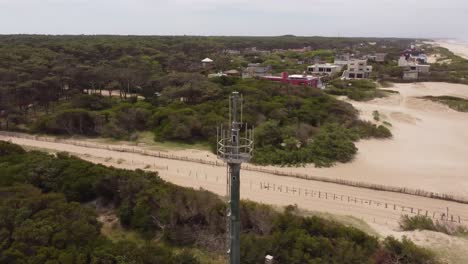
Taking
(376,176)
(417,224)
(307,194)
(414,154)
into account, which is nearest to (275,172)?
(307,194)

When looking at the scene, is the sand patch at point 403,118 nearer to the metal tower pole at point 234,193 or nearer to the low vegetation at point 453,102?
the low vegetation at point 453,102

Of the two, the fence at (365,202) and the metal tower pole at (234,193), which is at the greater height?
the metal tower pole at (234,193)

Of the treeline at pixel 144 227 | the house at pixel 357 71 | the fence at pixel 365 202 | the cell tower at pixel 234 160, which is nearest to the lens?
the cell tower at pixel 234 160

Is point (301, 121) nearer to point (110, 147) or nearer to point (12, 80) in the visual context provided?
point (110, 147)

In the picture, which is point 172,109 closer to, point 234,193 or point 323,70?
point 234,193

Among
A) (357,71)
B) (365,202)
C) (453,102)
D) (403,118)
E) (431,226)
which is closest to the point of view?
(431,226)

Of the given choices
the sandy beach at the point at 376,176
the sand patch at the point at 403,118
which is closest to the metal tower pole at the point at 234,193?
the sandy beach at the point at 376,176

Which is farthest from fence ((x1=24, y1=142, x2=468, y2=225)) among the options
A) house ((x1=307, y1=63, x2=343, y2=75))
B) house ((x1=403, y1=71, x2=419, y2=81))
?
house ((x1=403, y1=71, x2=419, y2=81))
